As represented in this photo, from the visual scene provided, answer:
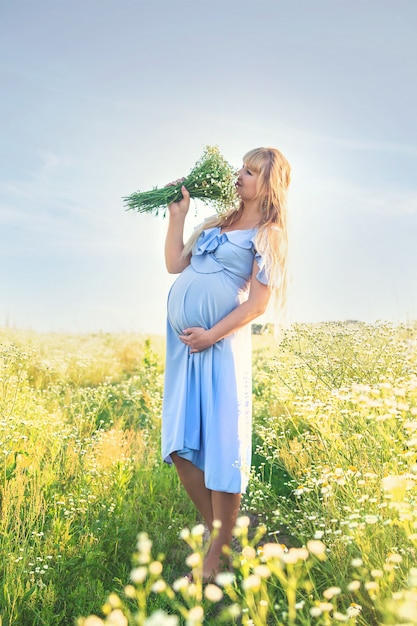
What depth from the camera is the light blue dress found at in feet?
10.7

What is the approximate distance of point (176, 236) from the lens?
12.1 feet

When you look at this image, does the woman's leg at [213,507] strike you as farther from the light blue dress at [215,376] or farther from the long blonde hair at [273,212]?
the long blonde hair at [273,212]

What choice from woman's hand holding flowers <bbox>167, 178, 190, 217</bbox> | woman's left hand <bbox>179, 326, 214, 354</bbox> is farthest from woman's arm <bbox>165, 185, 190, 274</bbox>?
woman's left hand <bbox>179, 326, 214, 354</bbox>

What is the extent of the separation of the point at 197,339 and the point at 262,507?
117 cm

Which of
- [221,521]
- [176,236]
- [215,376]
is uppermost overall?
[176,236]

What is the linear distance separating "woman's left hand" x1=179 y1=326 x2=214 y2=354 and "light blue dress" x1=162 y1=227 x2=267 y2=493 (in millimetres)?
67

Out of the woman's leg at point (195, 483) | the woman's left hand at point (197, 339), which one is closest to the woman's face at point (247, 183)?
the woman's left hand at point (197, 339)

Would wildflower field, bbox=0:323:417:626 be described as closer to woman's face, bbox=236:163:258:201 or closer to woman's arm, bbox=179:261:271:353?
woman's arm, bbox=179:261:271:353

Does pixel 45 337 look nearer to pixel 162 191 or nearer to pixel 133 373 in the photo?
pixel 133 373

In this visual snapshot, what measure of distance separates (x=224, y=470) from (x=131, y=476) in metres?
1.20

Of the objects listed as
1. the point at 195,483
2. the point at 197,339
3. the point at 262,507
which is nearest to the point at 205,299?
the point at 197,339

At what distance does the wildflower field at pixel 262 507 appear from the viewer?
92.2 inches

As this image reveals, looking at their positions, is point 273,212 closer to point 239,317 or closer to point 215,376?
point 239,317

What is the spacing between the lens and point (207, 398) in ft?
10.9
